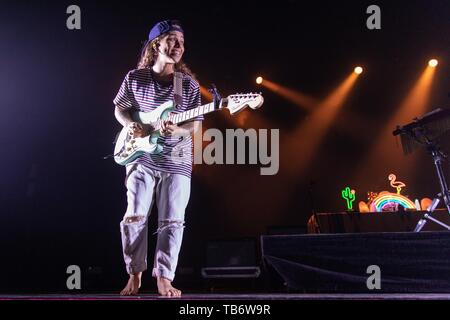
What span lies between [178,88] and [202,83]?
2.14 m

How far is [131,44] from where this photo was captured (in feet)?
17.1

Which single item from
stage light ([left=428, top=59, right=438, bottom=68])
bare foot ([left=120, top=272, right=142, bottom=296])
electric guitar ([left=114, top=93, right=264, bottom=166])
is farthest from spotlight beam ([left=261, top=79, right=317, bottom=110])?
bare foot ([left=120, top=272, right=142, bottom=296])

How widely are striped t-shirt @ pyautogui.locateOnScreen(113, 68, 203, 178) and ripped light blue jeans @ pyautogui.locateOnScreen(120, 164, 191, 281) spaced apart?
7 centimetres

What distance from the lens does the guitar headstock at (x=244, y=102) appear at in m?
3.02

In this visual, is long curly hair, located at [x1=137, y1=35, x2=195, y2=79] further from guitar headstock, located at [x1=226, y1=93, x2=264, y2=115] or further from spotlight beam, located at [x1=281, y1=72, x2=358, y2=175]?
spotlight beam, located at [x1=281, y1=72, x2=358, y2=175]

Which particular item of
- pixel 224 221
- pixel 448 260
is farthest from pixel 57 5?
pixel 448 260

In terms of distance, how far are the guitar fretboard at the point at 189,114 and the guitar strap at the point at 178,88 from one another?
0.14m

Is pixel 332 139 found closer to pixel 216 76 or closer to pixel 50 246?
pixel 216 76

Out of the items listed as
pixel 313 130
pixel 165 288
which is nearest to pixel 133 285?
pixel 165 288

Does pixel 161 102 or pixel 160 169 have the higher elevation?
pixel 161 102

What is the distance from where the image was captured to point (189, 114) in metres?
3.18

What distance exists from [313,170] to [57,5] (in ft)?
12.2

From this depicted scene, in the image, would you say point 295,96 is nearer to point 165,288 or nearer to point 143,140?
point 143,140

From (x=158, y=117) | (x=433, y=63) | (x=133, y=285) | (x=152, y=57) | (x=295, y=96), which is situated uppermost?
(x=433, y=63)
